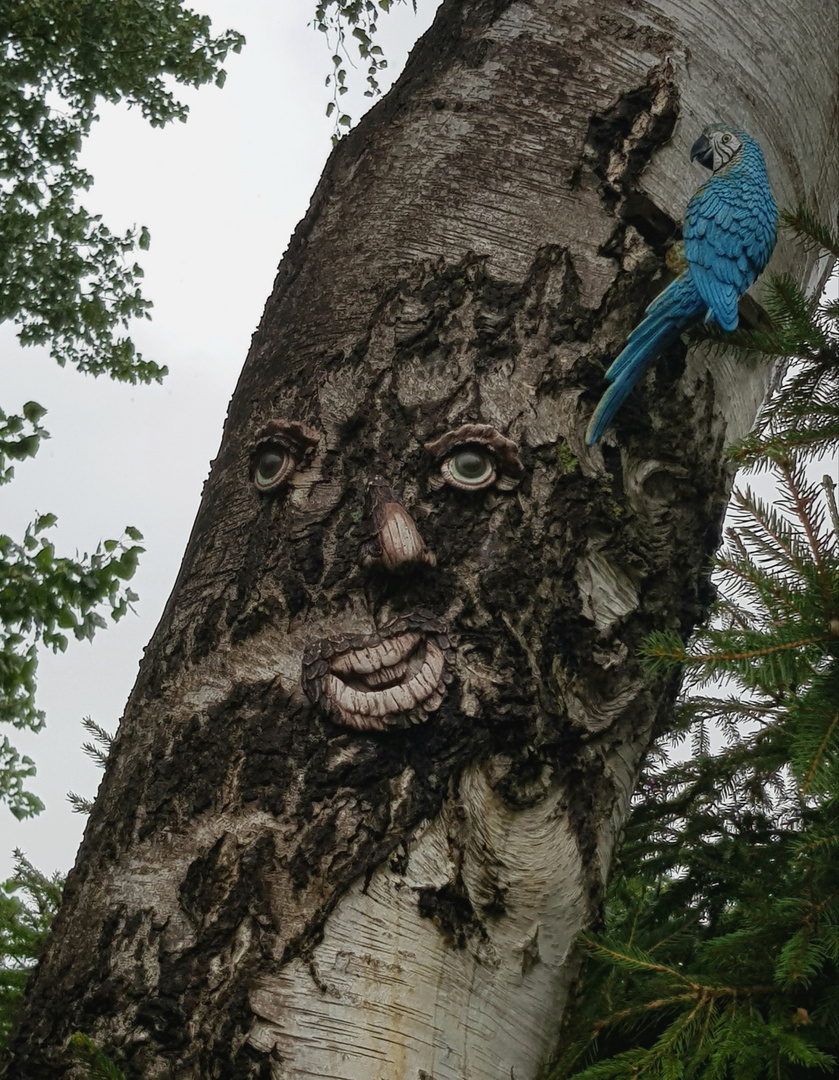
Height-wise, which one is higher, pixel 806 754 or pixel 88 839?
pixel 806 754

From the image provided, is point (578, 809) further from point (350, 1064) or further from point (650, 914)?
point (650, 914)

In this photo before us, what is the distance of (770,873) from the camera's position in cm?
172

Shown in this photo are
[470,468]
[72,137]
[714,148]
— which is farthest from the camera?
[72,137]

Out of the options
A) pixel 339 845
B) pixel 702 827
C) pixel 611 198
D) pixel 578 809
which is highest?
pixel 611 198

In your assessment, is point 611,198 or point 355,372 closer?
point 355,372

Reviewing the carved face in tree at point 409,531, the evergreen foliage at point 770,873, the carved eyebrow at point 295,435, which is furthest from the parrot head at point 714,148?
the carved eyebrow at point 295,435

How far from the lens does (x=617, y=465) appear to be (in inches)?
63.0

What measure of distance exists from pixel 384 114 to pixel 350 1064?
1561 mm

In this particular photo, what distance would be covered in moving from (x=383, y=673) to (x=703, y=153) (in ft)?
3.72

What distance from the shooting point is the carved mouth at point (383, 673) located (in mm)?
1295

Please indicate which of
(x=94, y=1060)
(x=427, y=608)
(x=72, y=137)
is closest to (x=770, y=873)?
(x=427, y=608)

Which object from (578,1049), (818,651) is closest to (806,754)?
(818,651)

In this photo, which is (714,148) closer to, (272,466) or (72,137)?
(272,466)

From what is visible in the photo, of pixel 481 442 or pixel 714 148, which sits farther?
pixel 714 148
